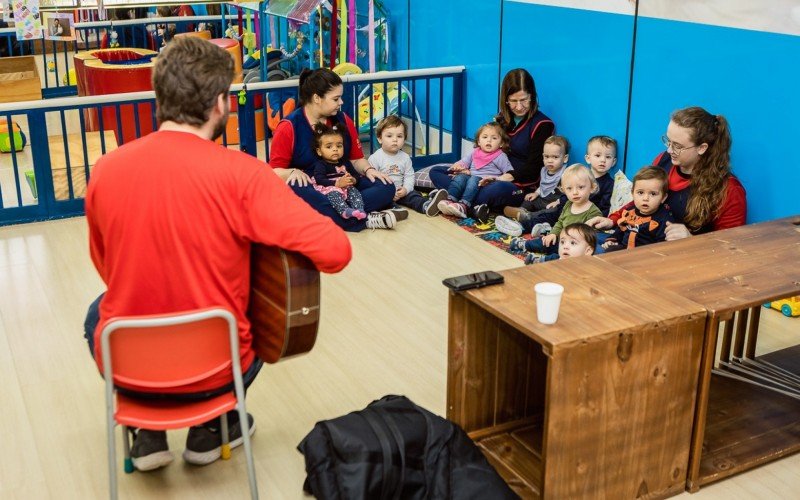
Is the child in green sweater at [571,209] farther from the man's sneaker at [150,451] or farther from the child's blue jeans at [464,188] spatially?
the man's sneaker at [150,451]

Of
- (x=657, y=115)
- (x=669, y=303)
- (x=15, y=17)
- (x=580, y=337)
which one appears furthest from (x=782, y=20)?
(x=15, y=17)

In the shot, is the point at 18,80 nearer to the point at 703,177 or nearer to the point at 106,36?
the point at 106,36

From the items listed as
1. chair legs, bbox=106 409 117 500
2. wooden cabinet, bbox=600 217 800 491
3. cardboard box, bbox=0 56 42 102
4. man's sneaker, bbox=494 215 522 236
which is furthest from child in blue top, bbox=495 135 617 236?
cardboard box, bbox=0 56 42 102

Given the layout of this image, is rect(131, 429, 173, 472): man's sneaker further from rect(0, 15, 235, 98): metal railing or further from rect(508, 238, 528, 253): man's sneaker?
rect(0, 15, 235, 98): metal railing

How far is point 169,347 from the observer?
2.34 m

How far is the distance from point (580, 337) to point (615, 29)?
3074 mm

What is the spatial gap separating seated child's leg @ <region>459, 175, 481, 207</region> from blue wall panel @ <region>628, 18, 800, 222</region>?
1.08m

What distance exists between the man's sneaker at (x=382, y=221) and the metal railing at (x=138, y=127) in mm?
1043

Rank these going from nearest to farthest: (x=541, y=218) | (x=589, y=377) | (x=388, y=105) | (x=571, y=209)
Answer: (x=589, y=377) < (x=571, y=209) < (x=541, y=218) < (x=388, y=105)

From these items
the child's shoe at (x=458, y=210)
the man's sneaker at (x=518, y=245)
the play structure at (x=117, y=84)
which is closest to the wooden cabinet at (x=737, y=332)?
the man's sneaker at (x=518, y=245)

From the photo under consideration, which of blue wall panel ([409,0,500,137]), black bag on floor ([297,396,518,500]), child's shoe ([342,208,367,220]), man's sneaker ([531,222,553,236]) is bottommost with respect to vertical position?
black bag on floor ([297,396,518,500])

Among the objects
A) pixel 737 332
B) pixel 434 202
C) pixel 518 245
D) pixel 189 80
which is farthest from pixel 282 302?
pixel 434 202

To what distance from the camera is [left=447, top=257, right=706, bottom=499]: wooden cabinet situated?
95.9 inches

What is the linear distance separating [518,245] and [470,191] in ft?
2.61
